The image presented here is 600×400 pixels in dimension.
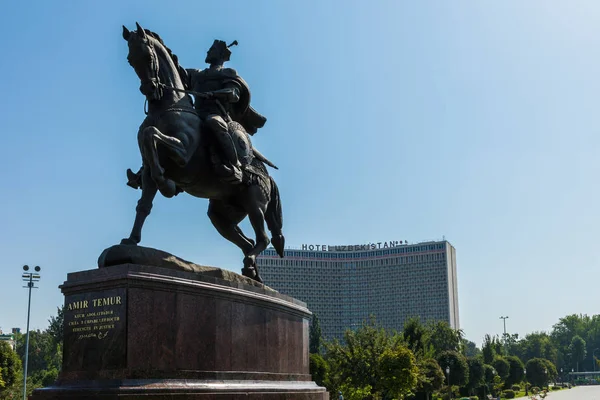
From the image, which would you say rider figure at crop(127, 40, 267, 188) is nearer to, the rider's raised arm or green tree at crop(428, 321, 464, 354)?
the rider's raised arm

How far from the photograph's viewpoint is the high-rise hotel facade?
5187 inches

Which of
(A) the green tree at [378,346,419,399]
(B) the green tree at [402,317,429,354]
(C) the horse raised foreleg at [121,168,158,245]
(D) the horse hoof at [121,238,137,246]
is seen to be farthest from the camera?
(B) the green tree at [402,317,429,354]

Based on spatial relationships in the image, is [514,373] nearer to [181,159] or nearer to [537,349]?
[537,349]

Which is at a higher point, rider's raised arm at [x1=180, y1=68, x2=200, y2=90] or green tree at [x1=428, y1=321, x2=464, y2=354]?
rider's raised arm at [x1=180, y1=68, x2=200, y2=90]

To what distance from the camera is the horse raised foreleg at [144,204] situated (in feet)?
32.8

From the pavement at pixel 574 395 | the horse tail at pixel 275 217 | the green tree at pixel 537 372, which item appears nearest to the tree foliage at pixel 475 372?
the pavement at pixel 574 395

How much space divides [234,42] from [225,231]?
11.9 feet

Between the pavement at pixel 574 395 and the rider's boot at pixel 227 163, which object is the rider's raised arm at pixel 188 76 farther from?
the pavement at pixel 574 395

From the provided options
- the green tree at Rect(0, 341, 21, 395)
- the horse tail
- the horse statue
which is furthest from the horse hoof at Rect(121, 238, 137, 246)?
the green tree at Rect(0, 341, 21, 395)

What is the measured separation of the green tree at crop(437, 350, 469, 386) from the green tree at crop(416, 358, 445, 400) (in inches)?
241

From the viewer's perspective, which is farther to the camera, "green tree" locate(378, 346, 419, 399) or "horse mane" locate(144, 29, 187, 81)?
"green tree" locate(378, 346, 419, 399)

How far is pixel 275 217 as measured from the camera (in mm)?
13461

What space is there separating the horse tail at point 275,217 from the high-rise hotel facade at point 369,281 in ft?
384

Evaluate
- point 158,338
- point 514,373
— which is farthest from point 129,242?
point 514,373
